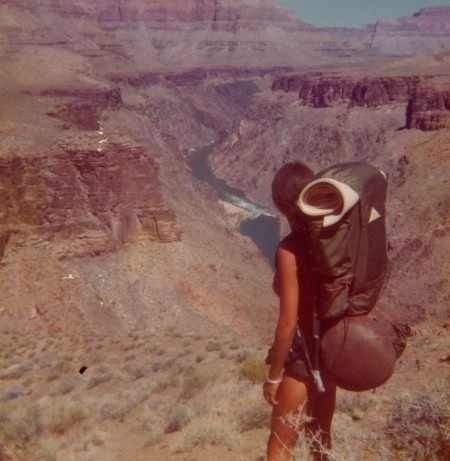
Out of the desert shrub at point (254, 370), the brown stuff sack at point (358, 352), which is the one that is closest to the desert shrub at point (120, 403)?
the desert shrub at point (254, 370)

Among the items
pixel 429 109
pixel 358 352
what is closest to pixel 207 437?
pixel 358 352

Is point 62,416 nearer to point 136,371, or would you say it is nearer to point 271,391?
point 136,371

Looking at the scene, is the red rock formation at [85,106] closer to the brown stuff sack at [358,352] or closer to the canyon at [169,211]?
the canyon at [169,211]

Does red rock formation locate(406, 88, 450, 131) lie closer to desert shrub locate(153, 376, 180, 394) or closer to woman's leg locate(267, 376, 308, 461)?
desert shrub locate(153, 376, 180, 394)

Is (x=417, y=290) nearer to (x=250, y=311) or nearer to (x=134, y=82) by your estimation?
(x=250, y=311)

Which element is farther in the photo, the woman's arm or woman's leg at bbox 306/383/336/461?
woman's leg at bbox 306/383/336/461

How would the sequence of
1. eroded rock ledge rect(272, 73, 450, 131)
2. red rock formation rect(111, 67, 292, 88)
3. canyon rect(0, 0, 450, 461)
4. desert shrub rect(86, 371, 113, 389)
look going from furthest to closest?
red rock formation rect(111, 67, 292, 88), eroded rock ledge rect(272, 73, 450, 131), canyon rect(0, 0, 450, 461), desert shrub rect(86, 371, 113, 389)

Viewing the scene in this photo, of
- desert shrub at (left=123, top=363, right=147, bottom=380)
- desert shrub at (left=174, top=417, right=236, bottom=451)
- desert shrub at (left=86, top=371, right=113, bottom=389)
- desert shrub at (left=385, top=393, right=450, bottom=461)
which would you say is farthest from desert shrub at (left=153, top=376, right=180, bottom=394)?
desert shrub at (left=385, top=393, right=450, bottom=461)
